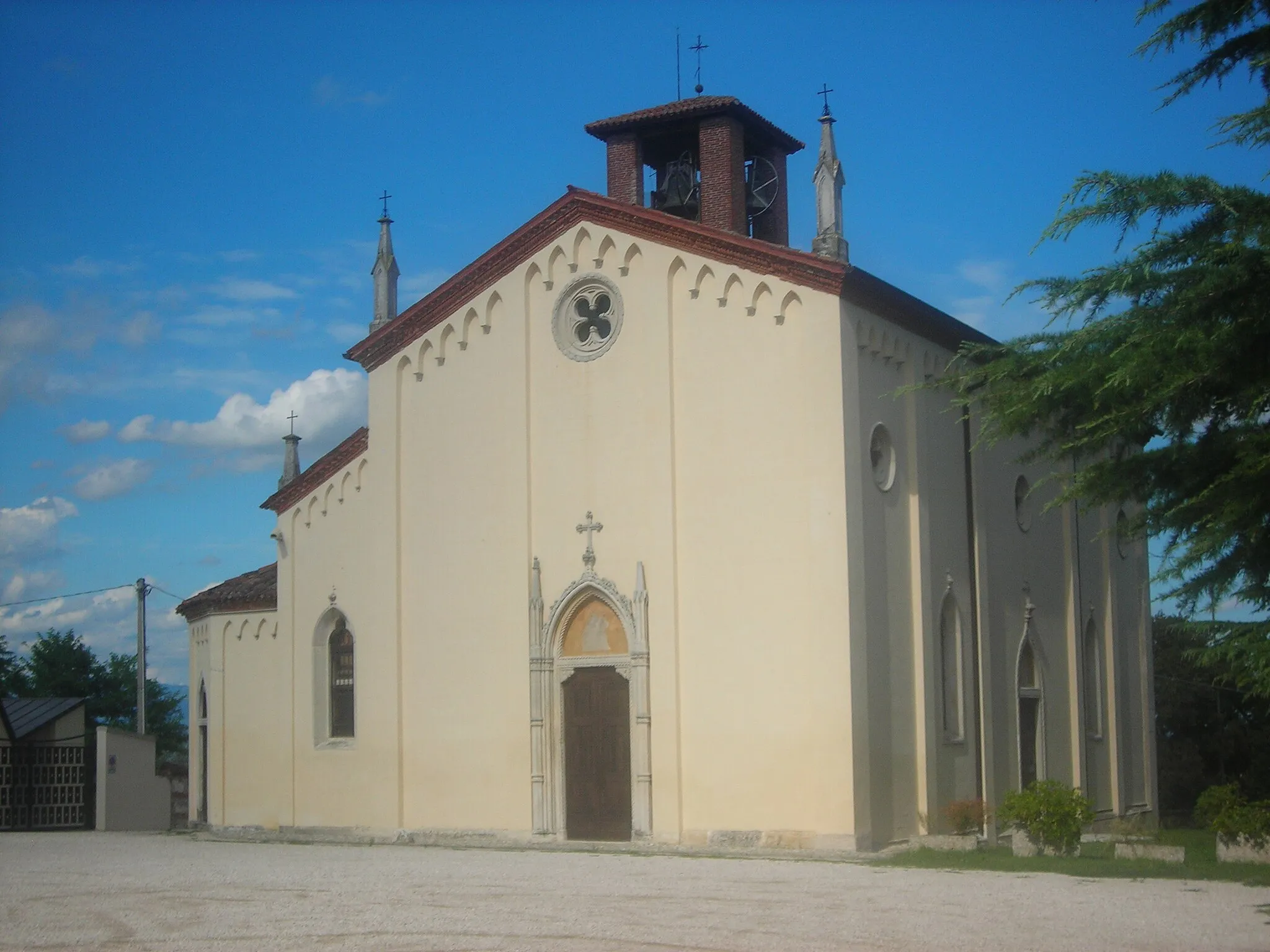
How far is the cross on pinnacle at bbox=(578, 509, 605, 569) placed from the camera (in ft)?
70.8

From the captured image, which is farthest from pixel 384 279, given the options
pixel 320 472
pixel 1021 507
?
pixel 1021 507

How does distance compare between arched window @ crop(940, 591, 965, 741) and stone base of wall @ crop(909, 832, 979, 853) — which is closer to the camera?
stone base of wall @ crop(909, 832, 979, 853)

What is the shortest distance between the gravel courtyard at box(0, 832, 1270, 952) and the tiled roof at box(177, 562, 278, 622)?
7.68m

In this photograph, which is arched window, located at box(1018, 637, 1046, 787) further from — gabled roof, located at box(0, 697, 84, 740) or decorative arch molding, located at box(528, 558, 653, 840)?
gabled roof, located at box(0, 697, 84, 740)

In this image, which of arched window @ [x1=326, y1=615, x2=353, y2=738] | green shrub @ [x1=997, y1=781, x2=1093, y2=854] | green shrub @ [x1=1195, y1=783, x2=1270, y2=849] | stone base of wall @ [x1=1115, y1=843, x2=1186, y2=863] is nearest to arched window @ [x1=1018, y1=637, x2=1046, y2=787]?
green shrub @ [x1=997, y1=781, x2=1093, y2=854]

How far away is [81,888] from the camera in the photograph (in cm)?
1505

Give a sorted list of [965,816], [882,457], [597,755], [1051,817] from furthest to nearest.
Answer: [597,755] < [882,457] < [965,816] < [1051,817]

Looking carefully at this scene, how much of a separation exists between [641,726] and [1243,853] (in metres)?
7.89

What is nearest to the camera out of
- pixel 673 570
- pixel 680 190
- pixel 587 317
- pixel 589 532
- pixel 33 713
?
pixel 673 570

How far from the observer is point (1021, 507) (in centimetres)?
2566

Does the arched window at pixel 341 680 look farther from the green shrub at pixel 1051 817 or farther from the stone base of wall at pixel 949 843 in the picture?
the green shrub at pixel 1051 817

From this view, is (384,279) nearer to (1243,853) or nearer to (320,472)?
(320,472)

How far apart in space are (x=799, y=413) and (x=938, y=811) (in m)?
6.04

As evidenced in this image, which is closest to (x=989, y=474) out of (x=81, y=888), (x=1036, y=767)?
(x=1036, y=767)
